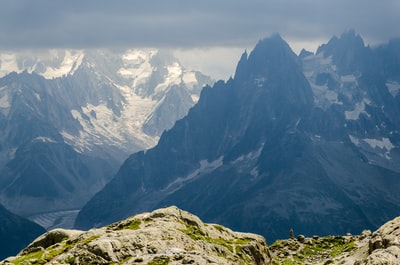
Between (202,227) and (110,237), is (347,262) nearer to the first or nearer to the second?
(202,227)

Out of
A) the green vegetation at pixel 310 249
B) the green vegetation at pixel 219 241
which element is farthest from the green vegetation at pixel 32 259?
the green vegetation at pixel 310 249

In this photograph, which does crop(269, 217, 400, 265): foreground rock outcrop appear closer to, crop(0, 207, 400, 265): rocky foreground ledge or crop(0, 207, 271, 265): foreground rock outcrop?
crop(0, 207, 400, 265): rocky foreground ledge

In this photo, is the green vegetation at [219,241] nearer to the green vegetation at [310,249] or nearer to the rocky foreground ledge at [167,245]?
the rocky foreground ledge at [167,245]

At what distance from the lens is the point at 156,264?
8144 centimetres

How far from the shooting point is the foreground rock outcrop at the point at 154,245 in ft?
281

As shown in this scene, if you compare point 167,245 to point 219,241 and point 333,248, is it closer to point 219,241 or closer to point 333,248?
point 219,241

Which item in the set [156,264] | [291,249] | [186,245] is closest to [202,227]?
[186,245]

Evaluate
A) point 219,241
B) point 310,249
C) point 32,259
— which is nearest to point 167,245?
point 32,259

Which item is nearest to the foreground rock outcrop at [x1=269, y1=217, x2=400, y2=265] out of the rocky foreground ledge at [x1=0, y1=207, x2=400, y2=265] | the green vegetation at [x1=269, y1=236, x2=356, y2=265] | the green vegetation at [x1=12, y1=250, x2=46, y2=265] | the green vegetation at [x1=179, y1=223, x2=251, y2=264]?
the green vegetation at [x1=269, y1=236, x2=356, y2=265]

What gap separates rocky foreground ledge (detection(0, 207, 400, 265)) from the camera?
274 ft

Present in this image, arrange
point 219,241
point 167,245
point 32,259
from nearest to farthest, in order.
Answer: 1. point 167,245
2. point 32,259
3. point 219,241

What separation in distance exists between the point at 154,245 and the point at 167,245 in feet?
6.89

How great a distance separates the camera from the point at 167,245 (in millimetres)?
92812

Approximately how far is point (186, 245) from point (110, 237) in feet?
31.6
